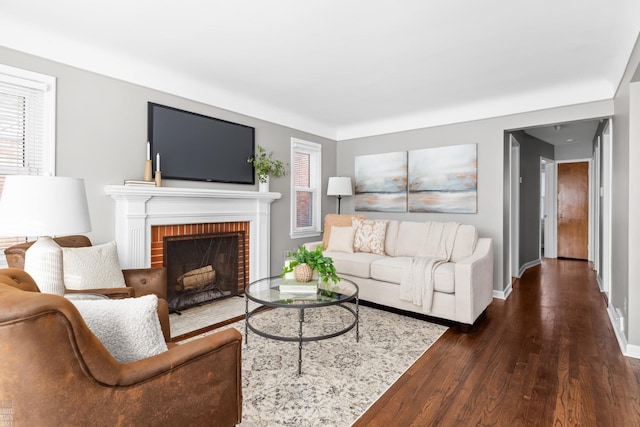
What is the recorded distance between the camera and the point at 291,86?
3.56 metres

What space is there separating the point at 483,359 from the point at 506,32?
8.06 ft

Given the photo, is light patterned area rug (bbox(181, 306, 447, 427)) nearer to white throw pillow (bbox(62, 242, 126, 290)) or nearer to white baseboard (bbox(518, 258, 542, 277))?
white throw pillow (bbox(62, 242, 126, 290))

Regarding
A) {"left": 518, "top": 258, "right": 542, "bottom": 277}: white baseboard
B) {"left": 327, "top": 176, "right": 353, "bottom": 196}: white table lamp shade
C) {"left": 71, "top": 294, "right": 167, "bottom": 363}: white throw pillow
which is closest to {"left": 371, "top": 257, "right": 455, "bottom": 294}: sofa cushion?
{"left": 327, "top": 176, "right": 353, "bottom": 196}: white table lamp shade

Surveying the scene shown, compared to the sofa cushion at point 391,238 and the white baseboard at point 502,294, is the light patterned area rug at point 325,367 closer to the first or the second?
the sofa cushion at point 391,238

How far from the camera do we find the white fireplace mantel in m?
2.93

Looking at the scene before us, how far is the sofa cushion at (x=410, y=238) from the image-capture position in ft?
13.1

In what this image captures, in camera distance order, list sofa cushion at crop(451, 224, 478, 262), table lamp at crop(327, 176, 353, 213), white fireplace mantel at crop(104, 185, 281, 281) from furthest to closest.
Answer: table lamp at crop(327, 176, 353, 213)
sofa cushion at crop(451, 224, 478, 262)
white fireplace mantel at crop(104, 185, 281, 281)

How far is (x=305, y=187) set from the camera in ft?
16.3

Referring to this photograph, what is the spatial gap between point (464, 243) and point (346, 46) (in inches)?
94.3

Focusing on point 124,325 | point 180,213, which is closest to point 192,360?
point 124,325

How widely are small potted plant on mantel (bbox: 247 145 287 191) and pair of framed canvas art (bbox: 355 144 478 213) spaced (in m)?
1.51

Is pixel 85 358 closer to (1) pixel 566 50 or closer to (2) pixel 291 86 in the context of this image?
(2) pixel 291 86

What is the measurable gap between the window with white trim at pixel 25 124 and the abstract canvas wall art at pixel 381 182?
380 centimetres

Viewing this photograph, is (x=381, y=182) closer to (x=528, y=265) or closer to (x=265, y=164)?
(x=265, y=164)
